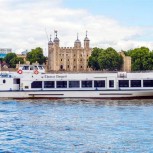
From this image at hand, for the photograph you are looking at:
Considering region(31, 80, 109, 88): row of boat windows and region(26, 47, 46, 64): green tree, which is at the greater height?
region(26, 47, 46, 64): green tree

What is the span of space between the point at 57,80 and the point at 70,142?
35.0m

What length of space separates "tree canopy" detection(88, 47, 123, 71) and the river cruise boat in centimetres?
8386

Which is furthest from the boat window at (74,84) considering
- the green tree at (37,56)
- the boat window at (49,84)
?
the green tree at (37,56)

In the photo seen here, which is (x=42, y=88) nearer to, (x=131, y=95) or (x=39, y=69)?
(x=39, y=69)

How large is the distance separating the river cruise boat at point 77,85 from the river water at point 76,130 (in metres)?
15.7

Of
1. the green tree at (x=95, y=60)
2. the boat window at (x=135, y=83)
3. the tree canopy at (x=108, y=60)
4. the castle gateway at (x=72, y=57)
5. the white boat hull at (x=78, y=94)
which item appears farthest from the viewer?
the castle gateway at (x=72, y=57)

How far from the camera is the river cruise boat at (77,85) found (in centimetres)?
6125

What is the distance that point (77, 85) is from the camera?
6259 centimetres

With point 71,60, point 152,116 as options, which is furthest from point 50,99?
point 71,60

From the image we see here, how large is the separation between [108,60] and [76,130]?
115 meters

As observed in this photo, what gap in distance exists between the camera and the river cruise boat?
6125 cm

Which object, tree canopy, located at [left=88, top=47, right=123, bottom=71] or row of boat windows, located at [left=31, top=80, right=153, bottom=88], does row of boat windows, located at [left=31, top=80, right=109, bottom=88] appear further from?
tree canopy, located at [left=88, top=47, right=123, bottom=71]

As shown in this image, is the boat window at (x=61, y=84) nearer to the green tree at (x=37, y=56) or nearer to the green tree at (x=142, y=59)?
the green tree at (x=142, y=59)

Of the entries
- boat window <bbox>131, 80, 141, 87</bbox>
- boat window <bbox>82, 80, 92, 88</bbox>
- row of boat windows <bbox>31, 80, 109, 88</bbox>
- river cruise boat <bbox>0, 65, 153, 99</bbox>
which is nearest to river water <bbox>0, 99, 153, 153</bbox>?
river cruise boat <bbox>0, 65, 153, 99</bbox>
